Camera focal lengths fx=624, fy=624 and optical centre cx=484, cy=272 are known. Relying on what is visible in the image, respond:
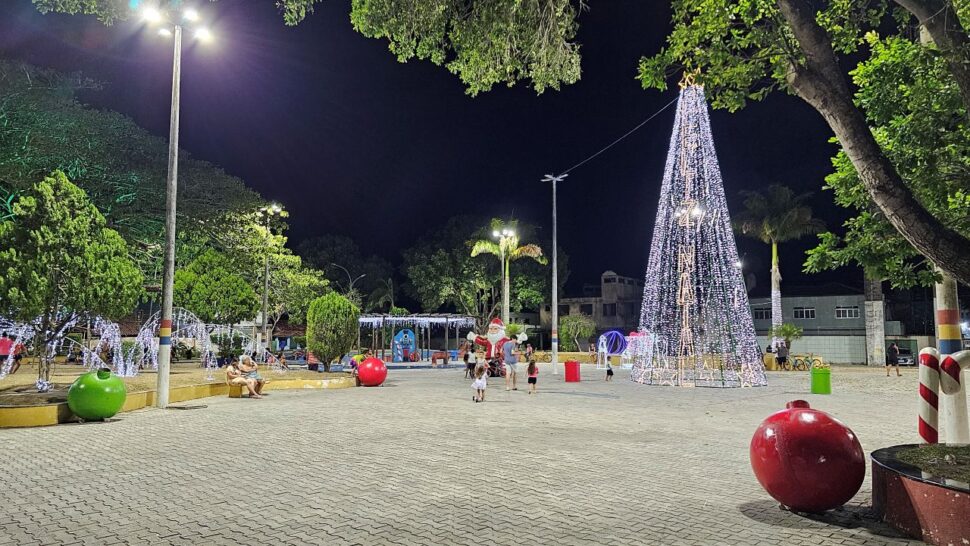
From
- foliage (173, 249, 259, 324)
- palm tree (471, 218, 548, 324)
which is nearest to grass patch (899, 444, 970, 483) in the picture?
foliage (173, 249, 259, 324)

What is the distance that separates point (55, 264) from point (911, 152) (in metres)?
16.0

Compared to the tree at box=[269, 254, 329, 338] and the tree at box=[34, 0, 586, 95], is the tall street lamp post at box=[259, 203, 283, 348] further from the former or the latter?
the tree at box=[34, 0, 586, 95]

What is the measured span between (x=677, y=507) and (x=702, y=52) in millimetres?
5017

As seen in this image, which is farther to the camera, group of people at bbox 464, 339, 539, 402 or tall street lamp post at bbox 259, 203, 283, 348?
tall street lamp post at bbox 259, 203, 283, 348

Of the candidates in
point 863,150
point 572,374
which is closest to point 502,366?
point 572,374

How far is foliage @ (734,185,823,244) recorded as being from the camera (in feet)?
135

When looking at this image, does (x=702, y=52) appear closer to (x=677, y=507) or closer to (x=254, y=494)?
A: (x=677, y=507)

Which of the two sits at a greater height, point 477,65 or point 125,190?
point 125,190

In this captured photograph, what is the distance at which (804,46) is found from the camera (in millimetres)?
5895

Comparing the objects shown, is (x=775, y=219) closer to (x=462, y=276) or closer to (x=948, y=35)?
(x=462, y=276)

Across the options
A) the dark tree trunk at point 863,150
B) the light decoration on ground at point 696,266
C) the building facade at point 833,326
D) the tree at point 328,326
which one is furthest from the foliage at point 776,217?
the dark tree trunk at point 863,150

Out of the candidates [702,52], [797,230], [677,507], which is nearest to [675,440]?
[677,507]

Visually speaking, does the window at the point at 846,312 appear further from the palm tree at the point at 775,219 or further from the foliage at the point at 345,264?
the foliage at the point at 345,264

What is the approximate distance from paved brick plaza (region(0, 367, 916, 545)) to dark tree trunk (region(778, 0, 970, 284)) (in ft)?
8.16
